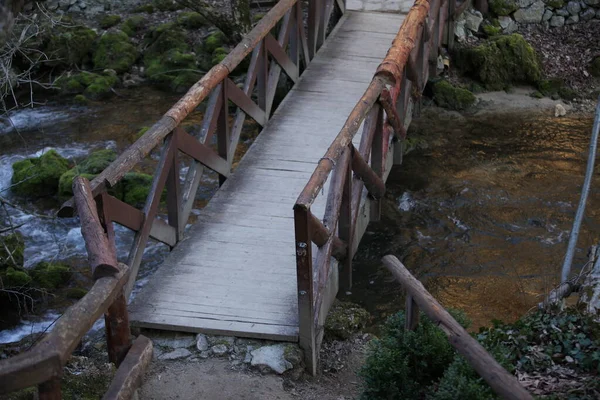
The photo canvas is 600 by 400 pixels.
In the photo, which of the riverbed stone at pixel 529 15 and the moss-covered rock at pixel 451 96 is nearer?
the moss-covered rock at pixel 451 96

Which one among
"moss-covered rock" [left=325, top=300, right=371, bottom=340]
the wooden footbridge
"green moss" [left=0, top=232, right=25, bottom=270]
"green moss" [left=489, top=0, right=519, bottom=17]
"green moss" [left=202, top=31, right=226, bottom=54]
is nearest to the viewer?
the wooden footbridge

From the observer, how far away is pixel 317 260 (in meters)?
5.92

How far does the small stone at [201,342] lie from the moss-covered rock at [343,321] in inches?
40.2

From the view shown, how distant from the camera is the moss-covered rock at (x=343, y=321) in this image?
20.5 feet

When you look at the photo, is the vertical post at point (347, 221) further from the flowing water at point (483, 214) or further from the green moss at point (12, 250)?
the green moss at point (12, 250)

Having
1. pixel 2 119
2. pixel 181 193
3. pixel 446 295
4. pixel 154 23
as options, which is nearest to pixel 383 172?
pixel 446 295

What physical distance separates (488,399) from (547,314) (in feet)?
3.93

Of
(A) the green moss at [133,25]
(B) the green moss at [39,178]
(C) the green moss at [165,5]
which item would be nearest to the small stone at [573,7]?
(C) the green moss at [165,5]

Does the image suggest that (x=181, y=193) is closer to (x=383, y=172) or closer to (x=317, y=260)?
(x=317, y=260)

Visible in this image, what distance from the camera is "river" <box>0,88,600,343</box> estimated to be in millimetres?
8398

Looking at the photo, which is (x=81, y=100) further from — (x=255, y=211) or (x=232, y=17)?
(x=255, y=211)

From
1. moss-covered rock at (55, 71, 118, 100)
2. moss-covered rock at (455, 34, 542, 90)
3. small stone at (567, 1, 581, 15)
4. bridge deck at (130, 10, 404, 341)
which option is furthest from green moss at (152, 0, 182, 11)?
small stone at (567, 1, 581, 15)

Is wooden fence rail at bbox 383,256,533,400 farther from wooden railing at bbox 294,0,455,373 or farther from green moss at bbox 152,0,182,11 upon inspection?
green moss at bbox 152,0,182,11

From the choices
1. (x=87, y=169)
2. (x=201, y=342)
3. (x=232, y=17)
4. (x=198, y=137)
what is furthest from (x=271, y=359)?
(x=232, y=17)
